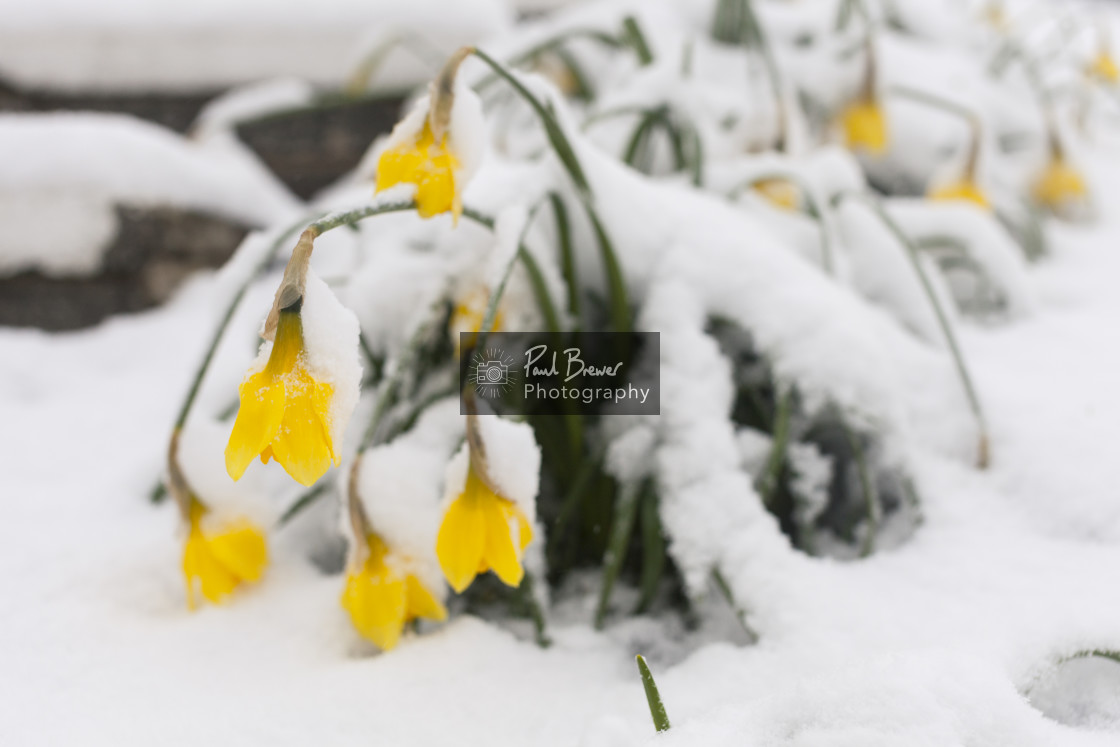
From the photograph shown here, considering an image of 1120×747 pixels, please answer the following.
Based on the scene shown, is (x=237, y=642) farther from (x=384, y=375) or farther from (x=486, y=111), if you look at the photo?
(x=486, y=111)

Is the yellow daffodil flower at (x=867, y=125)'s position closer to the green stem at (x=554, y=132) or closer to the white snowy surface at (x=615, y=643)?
the white snowy surface at (x=615, y=643)

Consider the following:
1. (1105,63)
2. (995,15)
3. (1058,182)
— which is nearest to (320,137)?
(1058,182)

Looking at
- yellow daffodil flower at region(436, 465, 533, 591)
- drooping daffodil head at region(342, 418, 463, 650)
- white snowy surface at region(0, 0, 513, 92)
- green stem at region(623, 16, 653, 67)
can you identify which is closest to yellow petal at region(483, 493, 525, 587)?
yellow daffodil flower at region(436, 465, 533, 591)

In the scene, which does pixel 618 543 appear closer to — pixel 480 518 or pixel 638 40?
pixel 480 518

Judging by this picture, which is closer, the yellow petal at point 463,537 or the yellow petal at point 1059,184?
the yellow petal at point 463,537

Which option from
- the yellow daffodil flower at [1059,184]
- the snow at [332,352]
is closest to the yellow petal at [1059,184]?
the yellow daffodil flower at [1059,184]

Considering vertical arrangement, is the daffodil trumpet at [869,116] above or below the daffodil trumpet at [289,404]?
above

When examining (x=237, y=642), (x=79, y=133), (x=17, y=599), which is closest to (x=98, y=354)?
(x=79, y=133)
